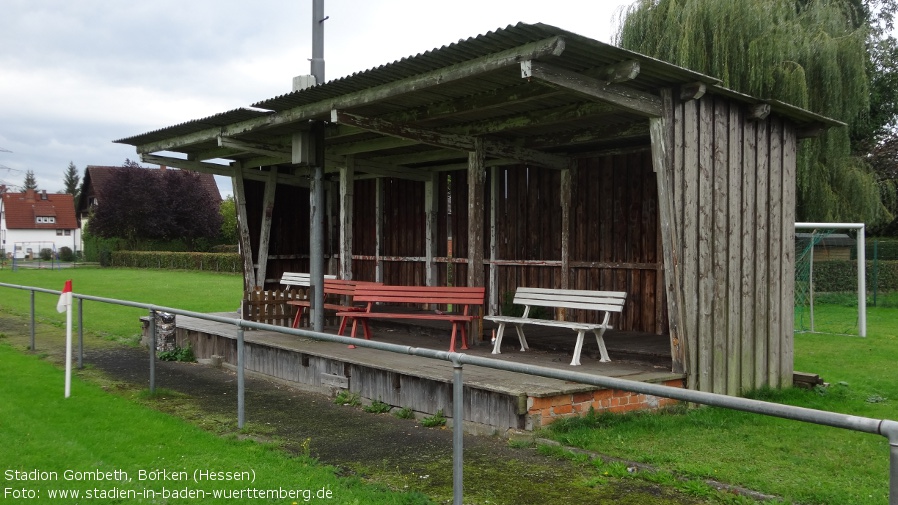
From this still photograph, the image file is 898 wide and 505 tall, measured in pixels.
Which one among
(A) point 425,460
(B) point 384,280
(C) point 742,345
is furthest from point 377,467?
(B) point 384,280

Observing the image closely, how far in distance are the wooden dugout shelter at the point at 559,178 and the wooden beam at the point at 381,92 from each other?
0.02 m

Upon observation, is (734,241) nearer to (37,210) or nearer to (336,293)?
(336,293)

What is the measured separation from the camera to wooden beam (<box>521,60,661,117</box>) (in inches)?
258

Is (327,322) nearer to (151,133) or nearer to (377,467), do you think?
(151,133)

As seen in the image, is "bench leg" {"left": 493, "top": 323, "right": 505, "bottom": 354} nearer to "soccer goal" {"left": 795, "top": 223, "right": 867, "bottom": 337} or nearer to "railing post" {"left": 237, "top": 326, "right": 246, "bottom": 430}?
"railing post" {"left": 237, "top": 326, "right": 246, "bottom": 430}

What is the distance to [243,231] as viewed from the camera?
46.5 ft

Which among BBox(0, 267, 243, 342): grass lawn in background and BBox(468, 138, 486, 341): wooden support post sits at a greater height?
BBox(468, 138, 486, 341): wooden support post

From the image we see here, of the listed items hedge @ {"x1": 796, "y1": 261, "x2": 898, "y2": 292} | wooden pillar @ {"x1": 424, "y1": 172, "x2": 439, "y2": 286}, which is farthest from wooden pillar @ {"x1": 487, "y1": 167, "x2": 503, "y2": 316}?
hedge @ {"x1": 796, "y1": 261, "x2": 898, "y2": 292}

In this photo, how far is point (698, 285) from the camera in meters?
7.72

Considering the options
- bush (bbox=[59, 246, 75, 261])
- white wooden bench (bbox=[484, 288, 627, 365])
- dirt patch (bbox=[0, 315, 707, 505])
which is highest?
bush (bbox=[59, 246, 75, 261])

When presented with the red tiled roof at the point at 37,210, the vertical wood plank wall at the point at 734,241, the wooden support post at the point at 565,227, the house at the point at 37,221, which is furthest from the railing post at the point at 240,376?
the red tiled roof at the point at 37,210

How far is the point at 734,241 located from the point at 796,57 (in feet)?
37.6

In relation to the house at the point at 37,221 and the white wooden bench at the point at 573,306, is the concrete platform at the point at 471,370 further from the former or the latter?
the house at the point at 37,221

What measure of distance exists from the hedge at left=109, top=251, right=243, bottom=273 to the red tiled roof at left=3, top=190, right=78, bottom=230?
120ft
